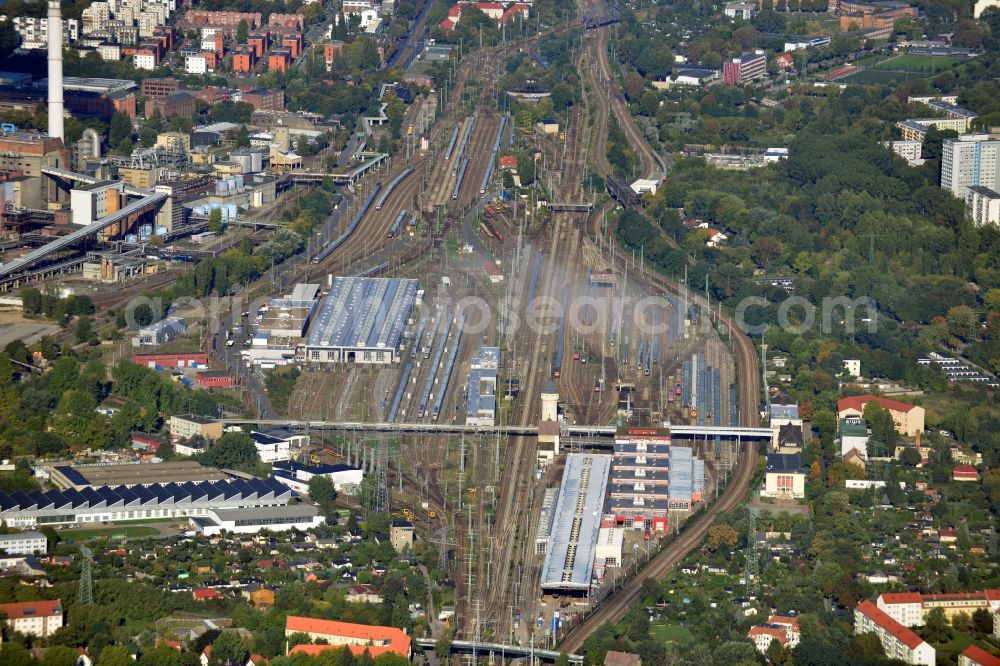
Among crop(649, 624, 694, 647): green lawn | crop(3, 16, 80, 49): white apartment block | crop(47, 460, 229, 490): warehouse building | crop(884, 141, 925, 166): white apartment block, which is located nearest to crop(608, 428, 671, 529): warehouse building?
crop(649, 624, 694, 647): green lawn

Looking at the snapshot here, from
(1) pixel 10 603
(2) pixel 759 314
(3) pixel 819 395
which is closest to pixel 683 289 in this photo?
(2) pixel 759 314

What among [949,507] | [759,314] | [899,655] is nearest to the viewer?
[899,655]

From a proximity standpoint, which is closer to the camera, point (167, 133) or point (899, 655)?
point (899, 655)

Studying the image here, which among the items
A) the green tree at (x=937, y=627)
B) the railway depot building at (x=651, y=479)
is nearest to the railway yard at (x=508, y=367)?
the railway depot building at (x=651, y=479)

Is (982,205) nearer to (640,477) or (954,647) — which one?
(640,477)

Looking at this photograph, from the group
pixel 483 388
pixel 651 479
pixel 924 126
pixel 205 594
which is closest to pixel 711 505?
pixel 651 479

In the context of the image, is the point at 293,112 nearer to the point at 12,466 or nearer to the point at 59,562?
the point at 12,466

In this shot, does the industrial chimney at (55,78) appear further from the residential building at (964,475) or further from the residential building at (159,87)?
the residential building at (964,475)
